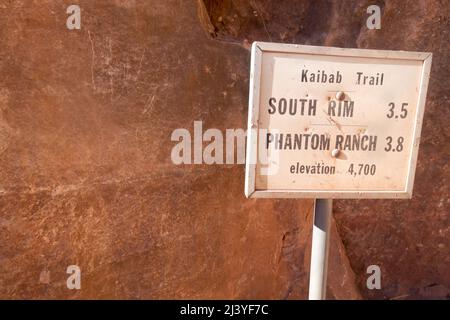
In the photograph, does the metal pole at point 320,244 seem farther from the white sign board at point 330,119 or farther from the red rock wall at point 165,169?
the red rock wall at point 165,169

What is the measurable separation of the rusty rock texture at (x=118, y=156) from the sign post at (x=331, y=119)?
0.57 metres

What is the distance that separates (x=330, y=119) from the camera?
2.69ft

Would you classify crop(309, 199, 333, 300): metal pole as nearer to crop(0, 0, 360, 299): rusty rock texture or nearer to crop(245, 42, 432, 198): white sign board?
crop(245, 42, 432, 198): white sign board

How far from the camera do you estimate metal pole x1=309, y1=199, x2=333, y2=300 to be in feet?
2.94

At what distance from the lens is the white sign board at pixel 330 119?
81 centimetres

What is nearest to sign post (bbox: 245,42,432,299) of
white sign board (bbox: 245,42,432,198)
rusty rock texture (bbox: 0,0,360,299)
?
white sign board (bbox: 245,42,432,198)

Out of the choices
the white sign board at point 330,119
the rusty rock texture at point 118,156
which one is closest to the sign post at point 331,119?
the white sign board at point 330,119

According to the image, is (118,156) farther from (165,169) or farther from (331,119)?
(331,119)

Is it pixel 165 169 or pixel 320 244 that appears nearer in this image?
pixel 320 244

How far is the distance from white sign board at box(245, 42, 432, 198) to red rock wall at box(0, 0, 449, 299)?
58 centimetres

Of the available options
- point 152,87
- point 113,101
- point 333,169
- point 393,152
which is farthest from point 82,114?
point 393,152

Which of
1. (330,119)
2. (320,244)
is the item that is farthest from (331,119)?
(320,244)

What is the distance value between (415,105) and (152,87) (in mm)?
861

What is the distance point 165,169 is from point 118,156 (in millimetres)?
179
